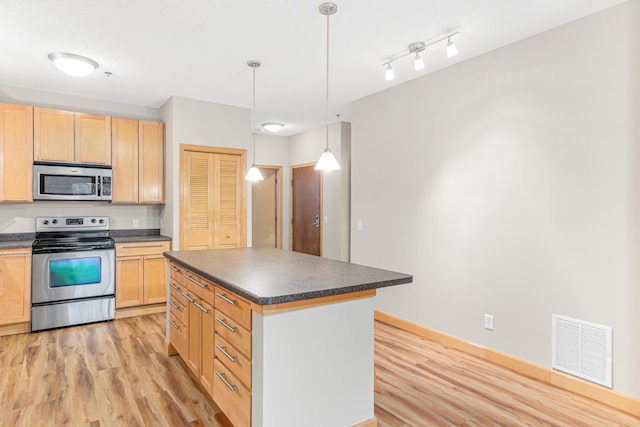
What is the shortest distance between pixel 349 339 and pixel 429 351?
1694 millimetres

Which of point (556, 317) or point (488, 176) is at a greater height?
point (488, 176)

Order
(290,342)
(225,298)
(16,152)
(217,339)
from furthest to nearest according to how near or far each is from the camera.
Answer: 1. (16,152)
2. (217,339)
3. (225,298)
4. (290,342)

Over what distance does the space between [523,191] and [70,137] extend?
4.68 meters

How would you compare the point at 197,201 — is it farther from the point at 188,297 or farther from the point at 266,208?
the point at 266,208

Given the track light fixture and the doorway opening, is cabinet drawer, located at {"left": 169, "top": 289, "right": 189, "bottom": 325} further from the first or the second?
the doorway opening

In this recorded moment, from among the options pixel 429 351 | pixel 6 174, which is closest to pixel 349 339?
pixel 429 351

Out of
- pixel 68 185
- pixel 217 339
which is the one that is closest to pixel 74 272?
pixel 68 185

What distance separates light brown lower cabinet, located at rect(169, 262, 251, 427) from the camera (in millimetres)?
1871

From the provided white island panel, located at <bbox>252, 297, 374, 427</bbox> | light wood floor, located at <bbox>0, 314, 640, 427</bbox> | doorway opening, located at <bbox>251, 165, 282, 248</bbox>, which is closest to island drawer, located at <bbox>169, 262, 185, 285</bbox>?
light wood floor, located at <bbox>0, 314, 640, 427</bbox>

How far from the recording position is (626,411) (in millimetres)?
2342

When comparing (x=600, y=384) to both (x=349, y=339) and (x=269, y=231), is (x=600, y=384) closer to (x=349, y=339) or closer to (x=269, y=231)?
(x=349, y=339)

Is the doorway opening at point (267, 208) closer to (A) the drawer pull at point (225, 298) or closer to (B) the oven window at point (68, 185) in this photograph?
(B) the oven window at point (68, 185)

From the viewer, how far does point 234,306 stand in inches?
77.0

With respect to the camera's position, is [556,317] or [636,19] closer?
[636,19]
